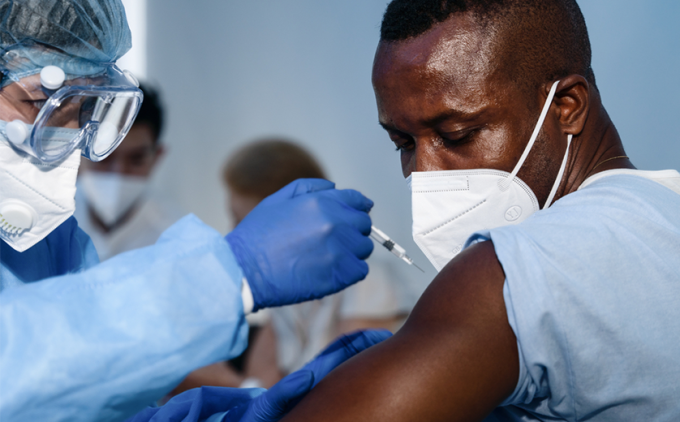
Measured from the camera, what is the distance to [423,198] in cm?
129

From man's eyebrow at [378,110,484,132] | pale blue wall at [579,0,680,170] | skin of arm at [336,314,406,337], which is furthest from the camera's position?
skin of arm at [336,314,406,337]

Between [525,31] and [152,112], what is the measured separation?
8.65ft

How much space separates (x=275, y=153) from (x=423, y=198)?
1882 mm

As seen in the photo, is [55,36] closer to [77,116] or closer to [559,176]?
[77,116]

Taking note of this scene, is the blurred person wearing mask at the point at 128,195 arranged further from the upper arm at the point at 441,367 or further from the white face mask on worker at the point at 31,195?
the upper arm at the point at 441,367

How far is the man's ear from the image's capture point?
1.25m

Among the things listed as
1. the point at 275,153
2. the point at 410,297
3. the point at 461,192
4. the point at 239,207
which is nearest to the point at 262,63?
the point at 275,153

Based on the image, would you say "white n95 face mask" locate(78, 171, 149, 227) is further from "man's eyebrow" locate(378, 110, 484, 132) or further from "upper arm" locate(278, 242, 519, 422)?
"upper arm" locate(278, 242, 519, 422)

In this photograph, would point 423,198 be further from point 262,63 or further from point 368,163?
point 262,63

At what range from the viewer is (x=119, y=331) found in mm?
791

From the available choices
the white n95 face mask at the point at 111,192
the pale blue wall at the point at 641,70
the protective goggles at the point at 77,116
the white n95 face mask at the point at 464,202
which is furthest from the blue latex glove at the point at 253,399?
the white n95 face mask at the point at 111,192

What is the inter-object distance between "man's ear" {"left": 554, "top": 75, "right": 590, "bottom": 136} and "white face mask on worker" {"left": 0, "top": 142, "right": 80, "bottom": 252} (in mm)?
1204

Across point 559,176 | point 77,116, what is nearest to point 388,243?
point 559,176

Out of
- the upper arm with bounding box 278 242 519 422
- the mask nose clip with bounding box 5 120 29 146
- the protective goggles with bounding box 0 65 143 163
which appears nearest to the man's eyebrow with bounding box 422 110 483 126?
the upper arm with bounding box 278 242 519 422
